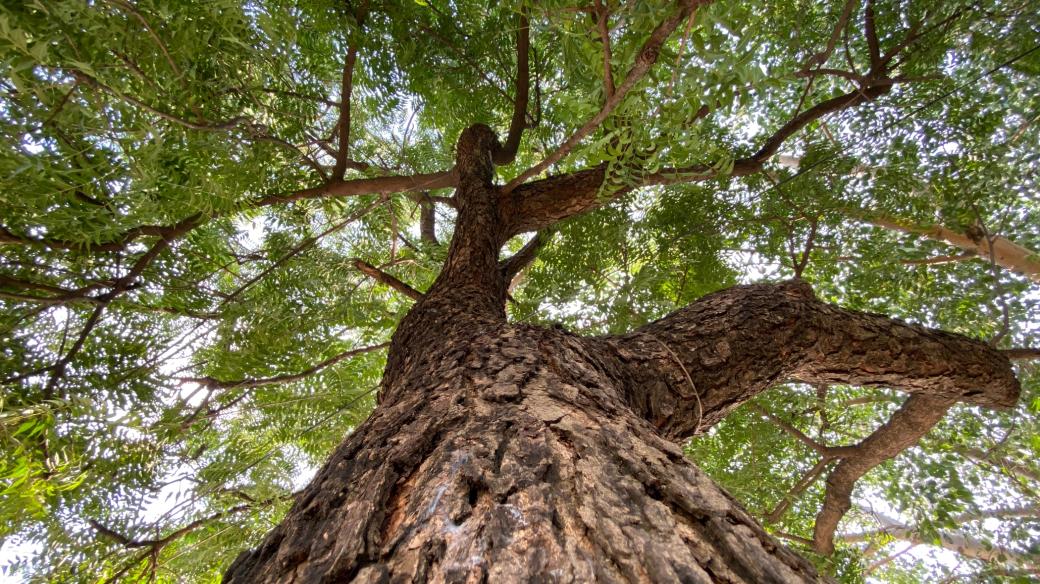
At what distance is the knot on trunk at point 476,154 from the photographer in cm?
226

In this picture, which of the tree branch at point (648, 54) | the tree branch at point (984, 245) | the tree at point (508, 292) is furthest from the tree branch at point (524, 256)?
the tree branch at point (984, 245)

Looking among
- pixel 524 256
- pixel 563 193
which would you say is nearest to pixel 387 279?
pixel 524 256

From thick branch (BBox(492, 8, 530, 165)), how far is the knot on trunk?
0.06 m

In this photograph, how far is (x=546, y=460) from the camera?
637 millimetres

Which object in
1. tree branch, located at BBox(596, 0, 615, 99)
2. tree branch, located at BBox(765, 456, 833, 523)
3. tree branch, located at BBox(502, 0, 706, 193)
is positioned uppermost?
tree branch, located at BBox(596, 0, 615, 99)

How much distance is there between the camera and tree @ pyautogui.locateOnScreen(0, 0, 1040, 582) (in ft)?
2.12

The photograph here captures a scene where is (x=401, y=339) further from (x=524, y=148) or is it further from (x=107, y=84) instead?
(x=524, y=148)

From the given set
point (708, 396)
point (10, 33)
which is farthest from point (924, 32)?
point (10, 33)

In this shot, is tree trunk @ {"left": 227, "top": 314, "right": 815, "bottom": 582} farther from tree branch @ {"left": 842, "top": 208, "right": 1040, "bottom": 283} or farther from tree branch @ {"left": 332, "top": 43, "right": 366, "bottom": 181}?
tree branch @ {"left": 842, "top": 208, "right": 1040, "bottom": 283}

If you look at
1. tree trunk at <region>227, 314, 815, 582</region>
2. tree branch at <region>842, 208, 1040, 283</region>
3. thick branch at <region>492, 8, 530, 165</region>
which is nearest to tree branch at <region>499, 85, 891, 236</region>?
thick branch at <region>492, 8, 530, 165</region>

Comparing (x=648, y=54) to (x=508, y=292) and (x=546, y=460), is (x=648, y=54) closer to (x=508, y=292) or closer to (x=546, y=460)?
(x=546, y=460)

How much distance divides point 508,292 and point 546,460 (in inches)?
64.8

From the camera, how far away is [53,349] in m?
1.72

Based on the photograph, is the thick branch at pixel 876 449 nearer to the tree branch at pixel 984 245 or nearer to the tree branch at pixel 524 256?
the tree branch at pixel 984 245
